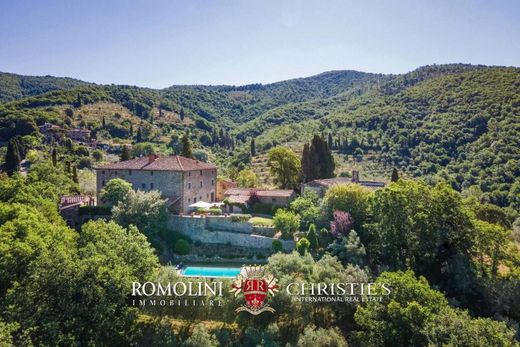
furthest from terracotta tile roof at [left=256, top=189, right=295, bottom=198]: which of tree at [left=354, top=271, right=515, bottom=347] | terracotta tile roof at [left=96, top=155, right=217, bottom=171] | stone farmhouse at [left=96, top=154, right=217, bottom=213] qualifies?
tree at [left=354, top=271, right=515, bottom=347]

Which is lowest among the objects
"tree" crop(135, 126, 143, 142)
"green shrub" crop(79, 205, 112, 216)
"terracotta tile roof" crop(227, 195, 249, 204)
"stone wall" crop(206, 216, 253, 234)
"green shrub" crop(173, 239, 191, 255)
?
"green shrub" crop(173, 239, 191, 255)

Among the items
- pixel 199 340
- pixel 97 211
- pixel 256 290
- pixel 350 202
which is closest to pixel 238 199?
pixel 350 202

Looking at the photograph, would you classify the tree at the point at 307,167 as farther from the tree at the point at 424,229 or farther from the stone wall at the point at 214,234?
the tree at the point at 424,229

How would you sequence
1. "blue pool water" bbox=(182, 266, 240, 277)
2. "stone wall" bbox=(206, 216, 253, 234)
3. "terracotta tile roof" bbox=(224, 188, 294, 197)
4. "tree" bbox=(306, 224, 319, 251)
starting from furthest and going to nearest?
"terracotta tile roof" bbox=(224, 188, 294, 197)
"stone wall" bbox=(206, 216, 253, 234)
"tree" bbox=(306, 224, 319, 251)
"blue pool water" bbox=(182, 266, 240, 277)


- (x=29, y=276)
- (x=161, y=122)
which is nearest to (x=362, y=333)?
(x=29, y=276)

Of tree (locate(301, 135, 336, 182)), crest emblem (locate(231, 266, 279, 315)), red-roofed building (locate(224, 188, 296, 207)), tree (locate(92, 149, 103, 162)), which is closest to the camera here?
crest emblem (locate(231, 266, 279, 315))

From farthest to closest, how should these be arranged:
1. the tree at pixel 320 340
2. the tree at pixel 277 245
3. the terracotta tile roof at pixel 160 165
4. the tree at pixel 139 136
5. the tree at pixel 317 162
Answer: the tree at pixel 139 136 → the tree at pixel 317 162 → the terracotta tile roof at pixel 160 165 → the tree at pixel 277 245 → the tree at pixel 320 340

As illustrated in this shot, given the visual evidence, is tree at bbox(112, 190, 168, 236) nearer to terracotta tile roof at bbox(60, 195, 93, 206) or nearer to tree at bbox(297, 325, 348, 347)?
terracotta tile roof at bbox(60, 195, 93, 206)

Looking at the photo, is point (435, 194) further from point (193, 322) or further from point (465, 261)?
point (193, 322)

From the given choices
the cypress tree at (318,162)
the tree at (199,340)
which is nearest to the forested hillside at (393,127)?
the cypress tree at (318,162)
